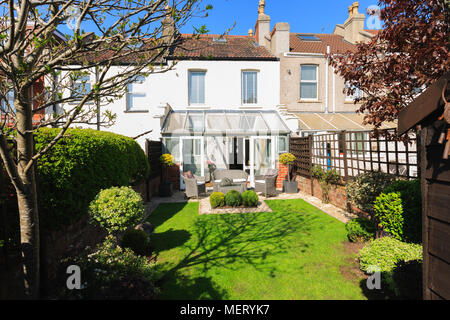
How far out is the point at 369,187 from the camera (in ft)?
19.4

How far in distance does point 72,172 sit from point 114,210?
1042 millimetres

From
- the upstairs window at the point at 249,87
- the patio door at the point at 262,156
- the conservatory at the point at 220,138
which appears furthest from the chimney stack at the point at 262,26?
the patio door at the point at 262,156

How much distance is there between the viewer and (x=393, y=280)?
3.38 meters

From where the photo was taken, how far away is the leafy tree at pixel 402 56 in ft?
12.7

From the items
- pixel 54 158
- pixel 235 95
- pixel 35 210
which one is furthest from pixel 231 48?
pixel 35 210

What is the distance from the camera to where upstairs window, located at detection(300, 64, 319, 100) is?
50.0ft

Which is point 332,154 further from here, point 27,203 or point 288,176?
point 27,203

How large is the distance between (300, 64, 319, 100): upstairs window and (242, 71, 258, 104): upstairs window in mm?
3041

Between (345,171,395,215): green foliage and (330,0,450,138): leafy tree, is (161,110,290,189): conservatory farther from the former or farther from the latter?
(330,0,450,138): leafy tree

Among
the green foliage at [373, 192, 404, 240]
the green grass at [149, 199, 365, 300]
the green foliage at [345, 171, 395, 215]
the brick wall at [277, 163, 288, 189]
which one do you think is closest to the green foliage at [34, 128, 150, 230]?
the green grass at [149, 199, 365, 300]

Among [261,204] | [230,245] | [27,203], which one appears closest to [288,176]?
[261,204]
